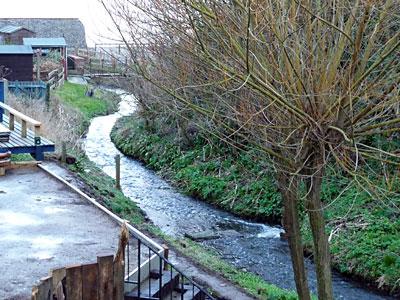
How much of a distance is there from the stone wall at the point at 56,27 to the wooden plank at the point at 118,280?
52370mm

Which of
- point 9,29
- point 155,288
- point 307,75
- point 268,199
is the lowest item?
point 268,199

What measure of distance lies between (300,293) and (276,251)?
5.66 meters

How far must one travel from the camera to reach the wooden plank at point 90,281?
6.59m

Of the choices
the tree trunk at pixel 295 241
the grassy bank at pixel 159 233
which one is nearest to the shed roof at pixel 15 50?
the grassy bank at pixel 159 233

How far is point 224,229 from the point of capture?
15891 millimetres

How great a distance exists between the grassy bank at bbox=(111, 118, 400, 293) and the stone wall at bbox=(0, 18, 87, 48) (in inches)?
1276

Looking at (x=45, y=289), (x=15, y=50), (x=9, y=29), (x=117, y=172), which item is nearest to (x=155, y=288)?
(x=45, y=289)

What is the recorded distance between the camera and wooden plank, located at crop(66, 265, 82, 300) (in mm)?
6441

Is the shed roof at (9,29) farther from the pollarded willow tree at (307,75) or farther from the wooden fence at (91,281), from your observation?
the wooden fence at (91,281)

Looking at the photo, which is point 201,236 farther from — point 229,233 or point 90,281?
point 90,281

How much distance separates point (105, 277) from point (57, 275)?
1.98ft

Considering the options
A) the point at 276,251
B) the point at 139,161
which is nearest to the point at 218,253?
the point at 276,251

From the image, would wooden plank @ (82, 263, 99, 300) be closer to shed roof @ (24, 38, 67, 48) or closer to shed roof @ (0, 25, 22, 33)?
shed roof @ (24, 38, 67, 48)

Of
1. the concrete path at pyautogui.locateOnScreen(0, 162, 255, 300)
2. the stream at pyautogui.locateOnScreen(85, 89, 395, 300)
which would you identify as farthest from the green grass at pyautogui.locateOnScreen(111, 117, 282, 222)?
the concrete path at pyautogui.locateOnScreen(0, 162, 255, 300)
